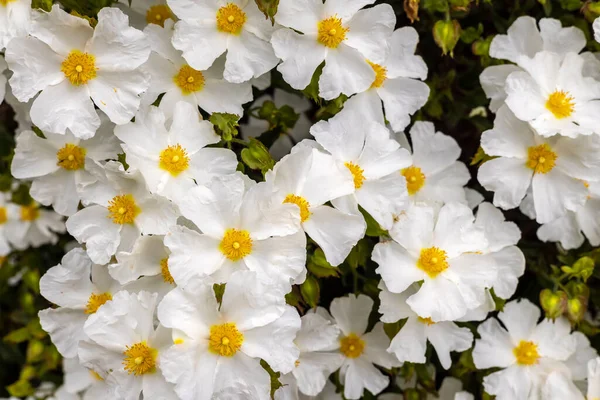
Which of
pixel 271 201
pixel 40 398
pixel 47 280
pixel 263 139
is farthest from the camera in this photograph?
pixel 40 398

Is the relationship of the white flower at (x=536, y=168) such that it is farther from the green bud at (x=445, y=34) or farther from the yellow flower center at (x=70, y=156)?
the yellow flower center at (x=70, y=156)

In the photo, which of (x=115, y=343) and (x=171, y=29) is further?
(x=171, y=29)

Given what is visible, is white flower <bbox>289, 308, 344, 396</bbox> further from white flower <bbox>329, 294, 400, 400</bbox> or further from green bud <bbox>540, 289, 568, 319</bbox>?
green bud <bbox>540, 289, 568, 319</bbox>

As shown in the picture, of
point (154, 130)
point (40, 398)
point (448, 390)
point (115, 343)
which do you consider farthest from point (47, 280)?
point (448, 390)

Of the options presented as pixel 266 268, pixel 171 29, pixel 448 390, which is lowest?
pixel 448 390

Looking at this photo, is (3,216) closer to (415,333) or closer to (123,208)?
(123,208)

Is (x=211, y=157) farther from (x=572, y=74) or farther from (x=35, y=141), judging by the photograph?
(x=572, y=74)
